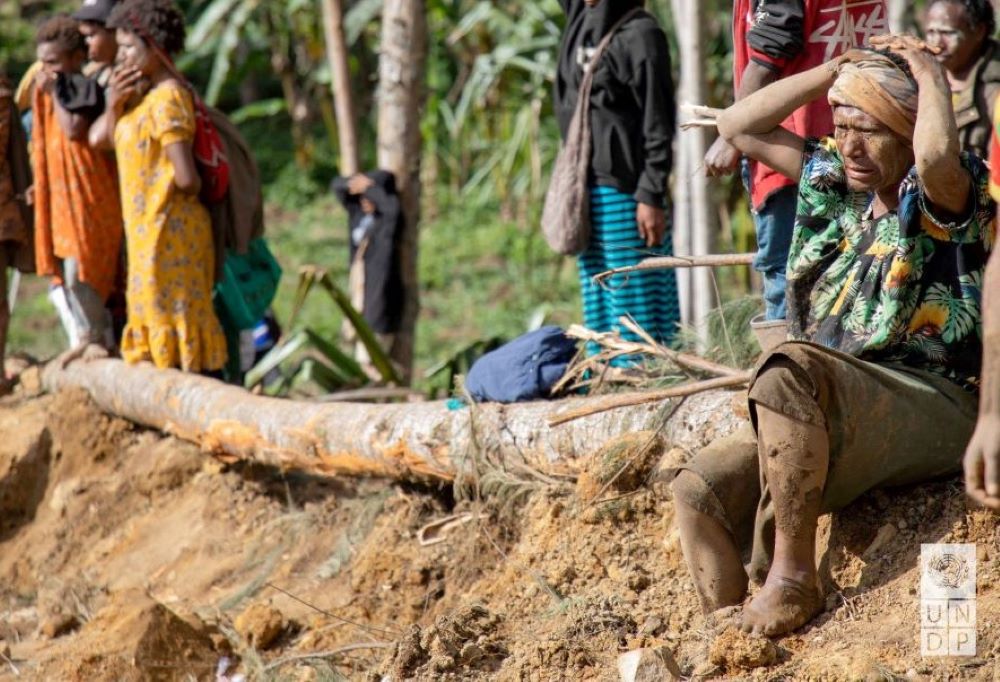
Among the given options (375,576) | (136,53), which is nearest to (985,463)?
(375,576)

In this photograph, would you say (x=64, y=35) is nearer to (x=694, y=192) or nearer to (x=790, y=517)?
(x=694, y=192)

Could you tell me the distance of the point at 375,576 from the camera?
4.61 metres

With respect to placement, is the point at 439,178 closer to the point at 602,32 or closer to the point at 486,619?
the point at 602,32

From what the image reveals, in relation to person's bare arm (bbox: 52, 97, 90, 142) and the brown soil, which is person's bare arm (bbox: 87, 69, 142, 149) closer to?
person's bare arm (bbox: 52, 97, 90, 142)

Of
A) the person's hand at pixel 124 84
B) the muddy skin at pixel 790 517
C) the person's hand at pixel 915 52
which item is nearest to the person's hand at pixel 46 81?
the person's hand at pixel 124 84

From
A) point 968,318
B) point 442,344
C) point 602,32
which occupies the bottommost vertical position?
point 442,344

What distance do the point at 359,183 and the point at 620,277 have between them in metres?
2.20

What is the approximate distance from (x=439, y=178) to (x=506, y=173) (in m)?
2.68

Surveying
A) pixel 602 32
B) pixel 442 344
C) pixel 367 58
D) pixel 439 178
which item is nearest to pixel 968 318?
pixel 602 32

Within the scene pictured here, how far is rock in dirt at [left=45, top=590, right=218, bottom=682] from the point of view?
410cm

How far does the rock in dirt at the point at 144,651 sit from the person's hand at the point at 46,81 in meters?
3.19

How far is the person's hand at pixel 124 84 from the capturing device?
592 centimetres

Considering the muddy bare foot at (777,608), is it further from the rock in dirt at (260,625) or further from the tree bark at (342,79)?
the tree bark at (342,79)

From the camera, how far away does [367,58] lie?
15766 mm
